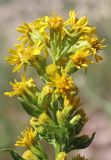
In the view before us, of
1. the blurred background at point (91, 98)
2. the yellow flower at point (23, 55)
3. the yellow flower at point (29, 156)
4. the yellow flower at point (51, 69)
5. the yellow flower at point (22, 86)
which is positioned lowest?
the yellow flower at point (29, 156)

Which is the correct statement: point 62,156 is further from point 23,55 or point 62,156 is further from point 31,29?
point 31,29

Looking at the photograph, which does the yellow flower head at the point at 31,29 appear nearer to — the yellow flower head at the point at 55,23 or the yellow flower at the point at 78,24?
the yellow flower head at the point at 55,23

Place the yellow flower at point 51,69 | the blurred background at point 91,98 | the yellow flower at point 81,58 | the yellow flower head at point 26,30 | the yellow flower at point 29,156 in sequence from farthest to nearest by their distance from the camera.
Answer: the blurred background at point 91,98
the yellow flower head at point 26,30
the yellow flower at point 29,156
the yellow flower at point 81,58
the yellow flower at point 51,69

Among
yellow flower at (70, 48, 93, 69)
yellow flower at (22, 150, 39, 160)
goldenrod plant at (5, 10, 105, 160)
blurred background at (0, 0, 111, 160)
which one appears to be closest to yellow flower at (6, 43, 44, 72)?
goldenrod plant at (5, 10, 105, 160)

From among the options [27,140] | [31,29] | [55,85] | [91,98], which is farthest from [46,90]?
[91,98]

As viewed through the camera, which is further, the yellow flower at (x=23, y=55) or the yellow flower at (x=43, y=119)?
the yellow flower at (x=23, y=55)

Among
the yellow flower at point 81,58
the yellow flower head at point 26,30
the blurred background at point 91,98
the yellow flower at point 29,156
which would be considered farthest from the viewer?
the blurred background at point 91,98

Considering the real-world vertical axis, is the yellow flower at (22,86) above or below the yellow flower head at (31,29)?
below

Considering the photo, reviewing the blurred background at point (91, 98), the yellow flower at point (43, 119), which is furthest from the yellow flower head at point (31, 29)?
the blurred background at point (91, 98)

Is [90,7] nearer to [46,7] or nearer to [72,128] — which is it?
[46,7]

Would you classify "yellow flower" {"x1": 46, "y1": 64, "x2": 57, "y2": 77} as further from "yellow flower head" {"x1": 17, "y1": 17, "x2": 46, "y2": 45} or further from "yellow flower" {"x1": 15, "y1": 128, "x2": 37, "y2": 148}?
"yellow flower" {"x1": 15, "y1": 128, "x2": 37, "y2": 148}
